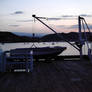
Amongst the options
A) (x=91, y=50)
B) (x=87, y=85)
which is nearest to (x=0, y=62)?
(x=87, y=85)

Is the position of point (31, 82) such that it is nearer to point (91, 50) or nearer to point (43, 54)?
point (91, 50)

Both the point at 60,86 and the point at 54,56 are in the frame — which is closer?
the point at 60,86

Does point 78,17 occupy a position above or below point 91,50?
above

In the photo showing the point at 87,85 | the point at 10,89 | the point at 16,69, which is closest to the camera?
the point at 10,89

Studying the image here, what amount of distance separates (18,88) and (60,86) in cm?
150

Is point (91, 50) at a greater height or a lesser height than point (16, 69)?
greater

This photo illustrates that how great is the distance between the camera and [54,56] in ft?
57.1

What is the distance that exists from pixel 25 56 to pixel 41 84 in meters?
3.14

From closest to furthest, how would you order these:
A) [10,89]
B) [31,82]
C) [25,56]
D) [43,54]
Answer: [10,89]
[31,82]
[25,56]
[43,54]

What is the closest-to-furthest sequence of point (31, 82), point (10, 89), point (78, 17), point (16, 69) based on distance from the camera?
1. point (10, 89)
2. point (31, 82)
3. point (16, 69)
4. point (78, 17)

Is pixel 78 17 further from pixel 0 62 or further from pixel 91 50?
pixel 0 62

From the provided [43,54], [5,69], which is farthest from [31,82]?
[43,54]

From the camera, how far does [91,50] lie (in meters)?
12.8

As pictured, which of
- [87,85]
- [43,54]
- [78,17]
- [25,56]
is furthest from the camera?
[43,54]
